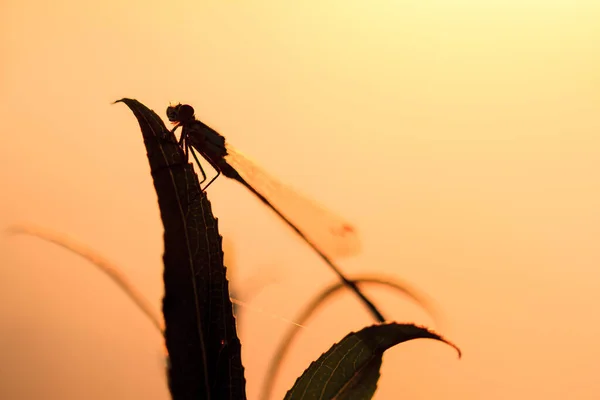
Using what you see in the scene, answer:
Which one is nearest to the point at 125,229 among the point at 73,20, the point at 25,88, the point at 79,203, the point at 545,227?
the point at 79,203

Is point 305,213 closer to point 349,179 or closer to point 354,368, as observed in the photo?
point 349,179

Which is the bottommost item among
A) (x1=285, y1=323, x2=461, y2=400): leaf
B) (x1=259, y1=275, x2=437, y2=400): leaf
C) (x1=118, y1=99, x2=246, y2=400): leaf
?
(x1=285, y1=323, x2=461, y2=400): leaf

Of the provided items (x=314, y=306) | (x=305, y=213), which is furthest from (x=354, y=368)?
(x=305, y=213)

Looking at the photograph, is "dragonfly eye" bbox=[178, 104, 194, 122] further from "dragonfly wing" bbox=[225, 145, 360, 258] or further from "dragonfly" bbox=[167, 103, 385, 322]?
"dragonfly wing" bbox=[225, 145, 360, 258]

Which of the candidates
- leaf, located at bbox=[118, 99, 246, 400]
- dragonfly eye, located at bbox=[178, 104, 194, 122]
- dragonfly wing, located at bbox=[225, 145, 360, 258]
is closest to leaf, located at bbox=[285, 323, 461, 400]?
leaf, located at bbox=[118, 99, 246, 400]

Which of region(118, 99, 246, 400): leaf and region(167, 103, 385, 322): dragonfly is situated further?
region(167, 103, 385, 322): dragonfly

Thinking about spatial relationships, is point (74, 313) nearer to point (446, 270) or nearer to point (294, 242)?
point (294, 242)
